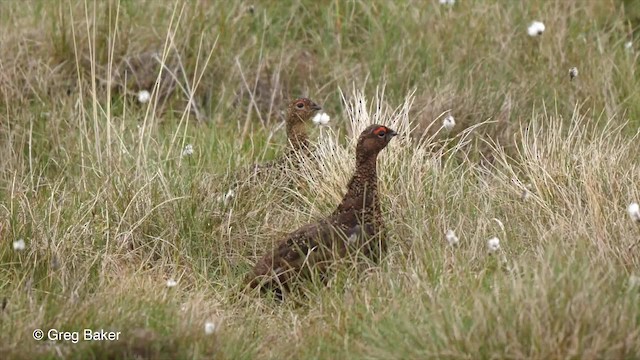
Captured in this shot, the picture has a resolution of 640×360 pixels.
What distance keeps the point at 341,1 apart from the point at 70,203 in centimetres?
322

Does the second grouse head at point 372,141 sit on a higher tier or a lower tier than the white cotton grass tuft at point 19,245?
higher

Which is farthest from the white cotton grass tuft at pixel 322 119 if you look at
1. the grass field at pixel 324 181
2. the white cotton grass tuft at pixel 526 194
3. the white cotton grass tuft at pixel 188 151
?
the white cotton grass tuft at pixel 526 194

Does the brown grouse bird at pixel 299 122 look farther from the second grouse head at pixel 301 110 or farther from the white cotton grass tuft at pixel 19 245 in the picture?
the white cotton grass tuft at pixel 19 245

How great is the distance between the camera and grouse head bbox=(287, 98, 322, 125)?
761 centimetres

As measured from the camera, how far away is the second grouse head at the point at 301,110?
7605 millimetres

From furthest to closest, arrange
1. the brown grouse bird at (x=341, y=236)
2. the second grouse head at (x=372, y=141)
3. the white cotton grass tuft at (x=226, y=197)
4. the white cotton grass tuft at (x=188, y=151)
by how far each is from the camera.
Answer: the white cotton grass tuft at (x=188, y=151) → the white cotton grass tuft at (x=226, y=197) → the second grouse head at (x=372, y=141) → the brown grouse bird at (x=341, y=236)

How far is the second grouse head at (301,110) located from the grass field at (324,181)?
20cm

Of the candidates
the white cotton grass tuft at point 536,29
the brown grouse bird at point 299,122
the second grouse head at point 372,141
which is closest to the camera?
Answer: the second grouse head at point 372,141

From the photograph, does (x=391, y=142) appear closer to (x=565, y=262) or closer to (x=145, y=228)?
(x=145, y=228)

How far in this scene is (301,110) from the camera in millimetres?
7625

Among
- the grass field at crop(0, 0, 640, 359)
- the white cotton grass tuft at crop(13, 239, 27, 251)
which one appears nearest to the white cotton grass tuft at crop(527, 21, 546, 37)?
the grass field at crop(0, 0, 640, 359)

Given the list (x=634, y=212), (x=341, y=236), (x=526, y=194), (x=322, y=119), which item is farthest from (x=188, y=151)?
(x=634, y=212)

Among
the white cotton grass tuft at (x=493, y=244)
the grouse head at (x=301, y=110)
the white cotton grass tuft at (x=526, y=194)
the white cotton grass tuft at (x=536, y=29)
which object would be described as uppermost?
the white cotton grass tuft at (x=536, y=29)

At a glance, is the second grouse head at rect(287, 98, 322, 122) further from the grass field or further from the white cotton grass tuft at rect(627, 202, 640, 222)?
the white cotton grass tuft at rect(627, 202, 640, 222)
